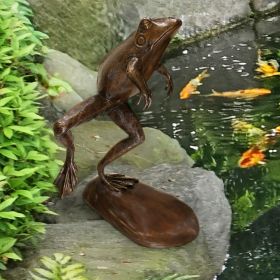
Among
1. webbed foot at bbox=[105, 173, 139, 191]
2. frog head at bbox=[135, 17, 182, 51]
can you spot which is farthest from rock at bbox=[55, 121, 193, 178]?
frog head at bbox=[135, 17, 182, 51]

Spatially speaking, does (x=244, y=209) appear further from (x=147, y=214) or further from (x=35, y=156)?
(x=35, y=156)

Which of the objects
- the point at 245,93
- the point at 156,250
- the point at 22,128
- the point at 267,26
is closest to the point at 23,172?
the point at 22,128

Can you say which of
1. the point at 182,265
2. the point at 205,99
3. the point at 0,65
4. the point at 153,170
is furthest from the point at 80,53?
the point at 182,265

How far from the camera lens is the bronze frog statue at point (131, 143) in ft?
10.4

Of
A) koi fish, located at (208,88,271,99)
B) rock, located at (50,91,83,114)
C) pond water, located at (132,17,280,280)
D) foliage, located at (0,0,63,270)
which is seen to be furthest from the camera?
koi fish, located at (208,88,271,99)

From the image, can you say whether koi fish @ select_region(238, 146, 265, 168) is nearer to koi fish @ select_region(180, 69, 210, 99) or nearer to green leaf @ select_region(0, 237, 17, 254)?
koi fish @ select_region(180, 69, 210, 99)

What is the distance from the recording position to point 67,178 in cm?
348

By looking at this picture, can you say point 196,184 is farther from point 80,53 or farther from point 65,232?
point 80,53

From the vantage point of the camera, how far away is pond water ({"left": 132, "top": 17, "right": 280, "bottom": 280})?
3.79 metres

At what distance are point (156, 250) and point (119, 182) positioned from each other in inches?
16.8

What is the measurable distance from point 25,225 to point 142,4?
184 inches

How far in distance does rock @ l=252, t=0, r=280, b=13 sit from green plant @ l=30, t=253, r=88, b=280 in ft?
17.7

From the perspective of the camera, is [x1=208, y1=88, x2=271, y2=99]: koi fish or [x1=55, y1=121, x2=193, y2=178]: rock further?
[x1=208, y1=88, x2=271, y2=99]: koi fish

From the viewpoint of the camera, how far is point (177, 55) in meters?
6.79
